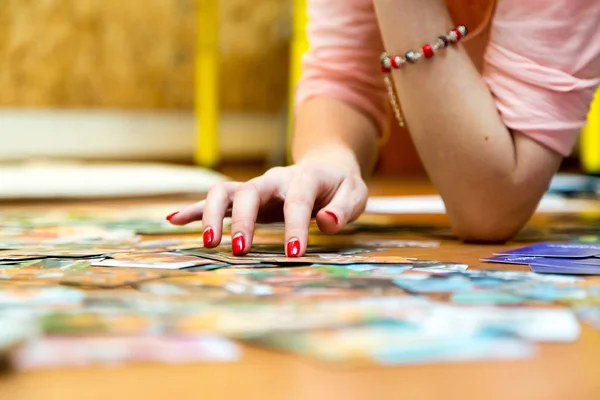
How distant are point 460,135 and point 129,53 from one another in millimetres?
2229

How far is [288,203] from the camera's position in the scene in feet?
2.13

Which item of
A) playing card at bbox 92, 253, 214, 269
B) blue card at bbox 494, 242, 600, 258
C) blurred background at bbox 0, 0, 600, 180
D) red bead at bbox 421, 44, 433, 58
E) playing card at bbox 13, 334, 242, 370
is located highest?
blurred background at bbox 0, 0, 600, 180

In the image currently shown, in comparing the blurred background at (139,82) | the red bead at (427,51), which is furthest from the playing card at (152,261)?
the blurred background at (139,82)

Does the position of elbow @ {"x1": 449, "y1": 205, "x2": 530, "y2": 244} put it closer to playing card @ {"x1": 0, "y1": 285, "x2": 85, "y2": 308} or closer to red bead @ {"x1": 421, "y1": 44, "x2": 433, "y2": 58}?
red bead @ {"x1": 421, "y1": 44, "x2": 433, "y2": 58}

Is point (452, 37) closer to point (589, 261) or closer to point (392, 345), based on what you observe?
point (589, 261)

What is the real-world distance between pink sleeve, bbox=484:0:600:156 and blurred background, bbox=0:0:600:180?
1.90m

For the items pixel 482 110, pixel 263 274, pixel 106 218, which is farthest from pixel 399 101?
pixel 106 218

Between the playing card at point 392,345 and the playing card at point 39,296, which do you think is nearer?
the playing card at point 392,345

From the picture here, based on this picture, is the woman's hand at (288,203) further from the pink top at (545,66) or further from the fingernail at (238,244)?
the pink top at (545,66)

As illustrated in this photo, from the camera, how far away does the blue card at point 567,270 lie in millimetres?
542

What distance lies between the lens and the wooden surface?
0.30 m

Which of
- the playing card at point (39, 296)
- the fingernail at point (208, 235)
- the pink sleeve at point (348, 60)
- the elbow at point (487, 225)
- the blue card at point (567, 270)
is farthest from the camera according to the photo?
the pink sleeve at point (348, 60)

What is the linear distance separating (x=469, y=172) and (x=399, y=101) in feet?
0.33

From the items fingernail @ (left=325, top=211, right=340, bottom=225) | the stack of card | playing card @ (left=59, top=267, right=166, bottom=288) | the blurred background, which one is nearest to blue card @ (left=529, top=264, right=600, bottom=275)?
the stack of card
